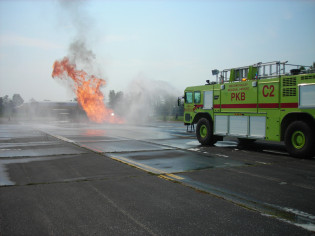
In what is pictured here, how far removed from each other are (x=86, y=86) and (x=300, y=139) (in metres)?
34.0

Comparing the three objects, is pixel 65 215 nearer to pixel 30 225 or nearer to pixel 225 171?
pixel 30 225

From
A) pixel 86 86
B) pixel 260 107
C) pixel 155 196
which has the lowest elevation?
pixel 155 196

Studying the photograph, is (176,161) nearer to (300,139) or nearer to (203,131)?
(300,139)

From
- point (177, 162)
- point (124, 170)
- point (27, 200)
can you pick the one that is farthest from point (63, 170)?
point (177, 162)

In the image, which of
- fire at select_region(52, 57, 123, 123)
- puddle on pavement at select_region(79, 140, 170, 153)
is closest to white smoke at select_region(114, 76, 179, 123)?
fire at select_region(52, 57, 123, 123)

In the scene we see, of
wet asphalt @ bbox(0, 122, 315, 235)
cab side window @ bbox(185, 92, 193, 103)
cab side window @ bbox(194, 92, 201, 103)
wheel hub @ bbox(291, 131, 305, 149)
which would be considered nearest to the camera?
wet asphalt @ bbox(0, 122, 315, 235)

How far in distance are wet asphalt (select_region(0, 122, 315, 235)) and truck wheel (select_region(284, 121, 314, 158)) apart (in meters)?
0.69

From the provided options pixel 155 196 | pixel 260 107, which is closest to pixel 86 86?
pixel 260 107

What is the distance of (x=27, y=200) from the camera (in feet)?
16.4

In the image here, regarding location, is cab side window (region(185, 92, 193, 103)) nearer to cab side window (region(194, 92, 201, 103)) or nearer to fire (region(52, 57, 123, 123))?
cab side window (region(194, 92, 201, 103))

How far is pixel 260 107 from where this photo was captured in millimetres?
11148

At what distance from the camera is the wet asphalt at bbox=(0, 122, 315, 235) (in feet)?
12.7

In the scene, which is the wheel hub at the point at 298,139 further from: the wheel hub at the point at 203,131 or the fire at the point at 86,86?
the fire at the point at 86,86

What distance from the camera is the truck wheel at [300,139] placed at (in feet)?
31.3
